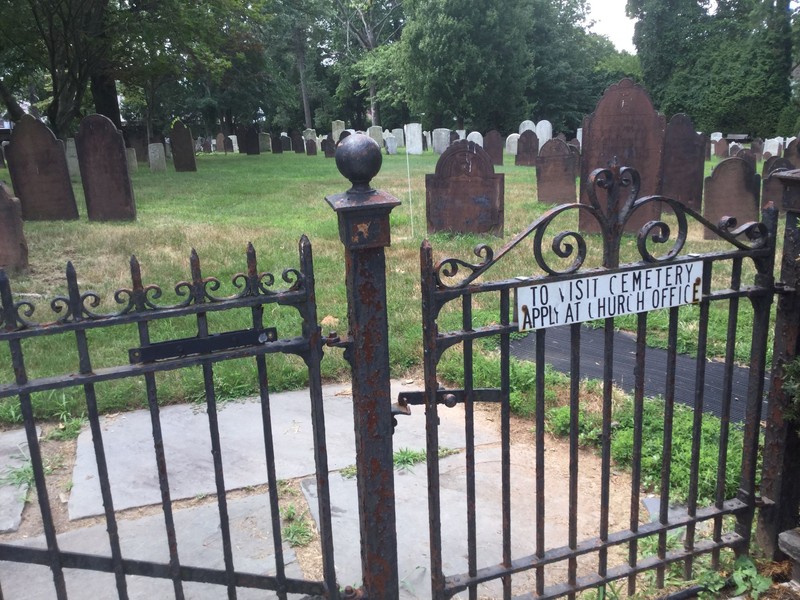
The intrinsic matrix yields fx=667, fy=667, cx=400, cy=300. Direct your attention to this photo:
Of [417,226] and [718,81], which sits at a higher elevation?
[718,81]

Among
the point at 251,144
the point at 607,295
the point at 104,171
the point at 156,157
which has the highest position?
the point at 251,144

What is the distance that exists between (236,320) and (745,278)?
208 inches

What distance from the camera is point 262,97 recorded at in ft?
126

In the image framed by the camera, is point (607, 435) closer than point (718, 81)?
Yes

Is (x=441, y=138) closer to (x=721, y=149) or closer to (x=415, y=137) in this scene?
(x=415, y=137)

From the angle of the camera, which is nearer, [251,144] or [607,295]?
[607,295]

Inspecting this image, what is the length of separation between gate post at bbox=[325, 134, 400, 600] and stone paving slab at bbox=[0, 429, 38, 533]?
1.95m

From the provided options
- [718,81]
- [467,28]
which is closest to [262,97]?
[467,28]

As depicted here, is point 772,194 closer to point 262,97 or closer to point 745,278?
point 745,278

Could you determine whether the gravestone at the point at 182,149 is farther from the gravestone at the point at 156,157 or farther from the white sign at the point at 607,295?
the white sign at the point at 607,295

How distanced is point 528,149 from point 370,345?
2149 centimetres

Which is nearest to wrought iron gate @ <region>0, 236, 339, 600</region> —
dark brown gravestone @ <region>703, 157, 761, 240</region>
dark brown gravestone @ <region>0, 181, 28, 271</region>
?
dark brown gravestone @ <region>0, 181, 28, 271</region>

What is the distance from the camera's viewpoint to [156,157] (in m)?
21.0

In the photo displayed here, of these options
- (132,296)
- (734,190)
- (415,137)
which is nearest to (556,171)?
(734,190)
